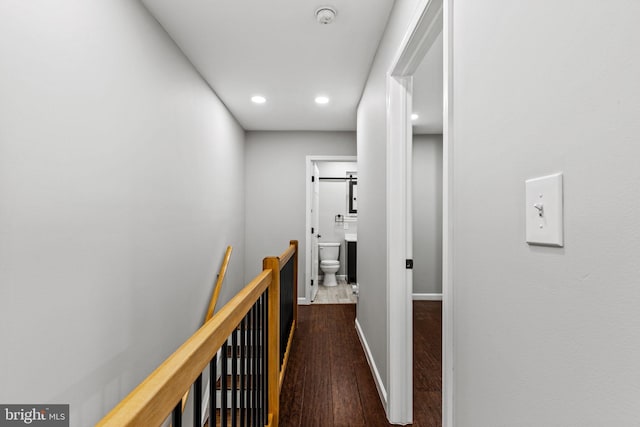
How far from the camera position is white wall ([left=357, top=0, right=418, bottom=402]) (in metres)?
1.99

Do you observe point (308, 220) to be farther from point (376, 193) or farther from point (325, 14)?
point (325, 14)

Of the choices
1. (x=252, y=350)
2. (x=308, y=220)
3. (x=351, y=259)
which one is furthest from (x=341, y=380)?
(x=351, y=259)

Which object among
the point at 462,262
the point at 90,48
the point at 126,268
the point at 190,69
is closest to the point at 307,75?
the point at 190,69

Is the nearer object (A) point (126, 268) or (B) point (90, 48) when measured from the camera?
(B) point (90, 48)

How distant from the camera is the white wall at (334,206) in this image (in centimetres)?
601

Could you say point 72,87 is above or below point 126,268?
above

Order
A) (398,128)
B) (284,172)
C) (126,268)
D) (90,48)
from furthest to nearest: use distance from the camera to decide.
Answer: (284,172), (398,128), (126,268), (90,48)

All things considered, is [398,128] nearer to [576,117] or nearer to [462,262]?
[462,262]

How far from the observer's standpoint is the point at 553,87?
0.60m

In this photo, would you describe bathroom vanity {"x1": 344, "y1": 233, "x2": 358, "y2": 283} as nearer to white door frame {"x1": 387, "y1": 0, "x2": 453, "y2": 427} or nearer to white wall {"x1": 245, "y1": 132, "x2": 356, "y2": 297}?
white wall {"x1": 245, "y1": 132, "x2": 356, "y2": 297}

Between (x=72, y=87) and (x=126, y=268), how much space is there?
0.91 meters

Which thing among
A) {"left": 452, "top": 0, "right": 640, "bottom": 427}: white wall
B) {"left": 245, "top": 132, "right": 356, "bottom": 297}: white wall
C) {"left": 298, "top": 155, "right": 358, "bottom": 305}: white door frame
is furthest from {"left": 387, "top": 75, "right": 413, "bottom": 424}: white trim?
{"left": 245, "top": 132, "right": 356, "bottom": 297}: white wall

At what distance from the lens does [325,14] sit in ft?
6.48

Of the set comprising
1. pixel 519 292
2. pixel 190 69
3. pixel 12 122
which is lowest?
pixel 519 292
